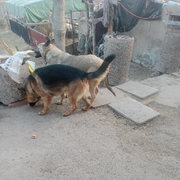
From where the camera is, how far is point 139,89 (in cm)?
429

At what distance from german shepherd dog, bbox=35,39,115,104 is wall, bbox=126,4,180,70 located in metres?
5.33

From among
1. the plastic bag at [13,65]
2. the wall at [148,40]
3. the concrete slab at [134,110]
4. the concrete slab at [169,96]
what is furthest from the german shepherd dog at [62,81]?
the wall at [148,40]

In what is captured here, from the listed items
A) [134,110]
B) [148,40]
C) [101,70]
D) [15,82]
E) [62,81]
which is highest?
[101,70]

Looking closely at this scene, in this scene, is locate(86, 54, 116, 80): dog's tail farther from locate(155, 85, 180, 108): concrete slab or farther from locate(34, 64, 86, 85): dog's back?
locate(155, 85, 180, 108): concrete slab

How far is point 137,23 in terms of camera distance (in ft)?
26.8

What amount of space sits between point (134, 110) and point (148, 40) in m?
6.07

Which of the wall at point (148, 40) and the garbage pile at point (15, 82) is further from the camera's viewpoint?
the wall at point (148, 40)

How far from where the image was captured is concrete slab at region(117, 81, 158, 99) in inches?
159

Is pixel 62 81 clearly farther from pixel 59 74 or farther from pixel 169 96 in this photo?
pixel 169 96

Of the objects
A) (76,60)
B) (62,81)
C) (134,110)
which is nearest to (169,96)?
(134,110)

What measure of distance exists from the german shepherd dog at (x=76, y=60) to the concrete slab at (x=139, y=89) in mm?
817

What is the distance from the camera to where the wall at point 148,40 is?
7.55 metres

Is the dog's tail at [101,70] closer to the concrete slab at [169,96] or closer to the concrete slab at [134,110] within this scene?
the concrete slab at [134,110]

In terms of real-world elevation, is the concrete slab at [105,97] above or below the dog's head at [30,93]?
below
